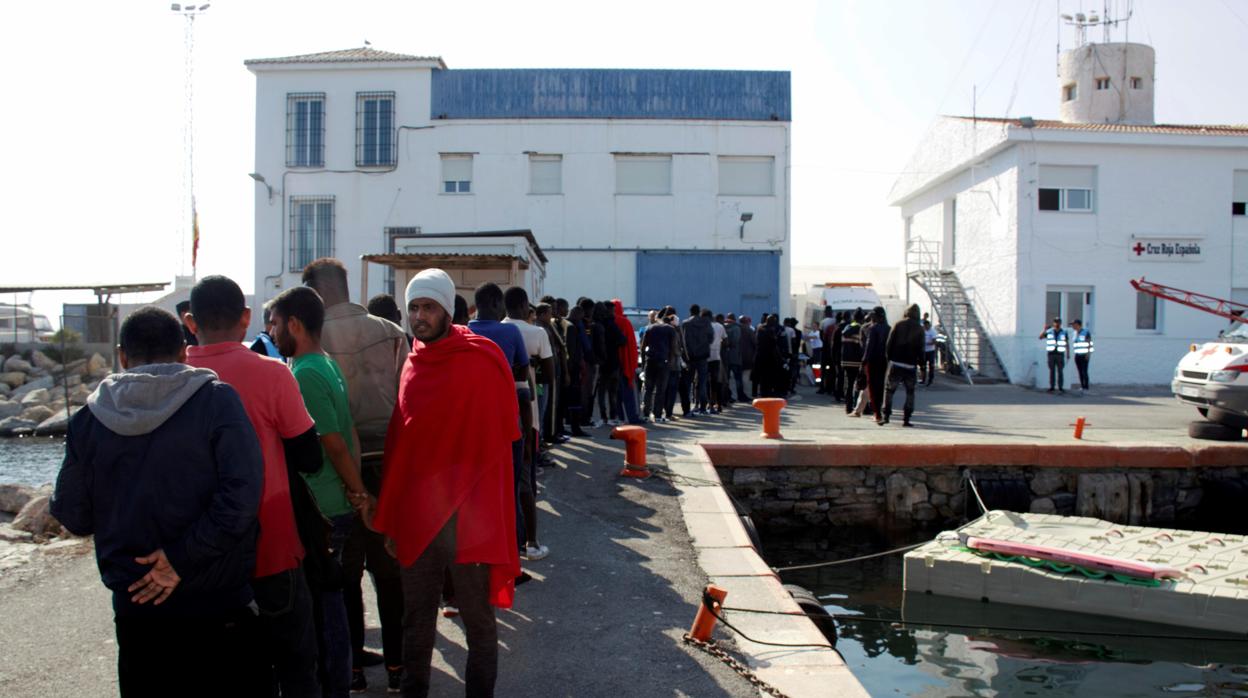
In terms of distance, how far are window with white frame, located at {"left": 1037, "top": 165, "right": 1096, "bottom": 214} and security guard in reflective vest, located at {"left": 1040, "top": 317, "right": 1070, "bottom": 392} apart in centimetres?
497

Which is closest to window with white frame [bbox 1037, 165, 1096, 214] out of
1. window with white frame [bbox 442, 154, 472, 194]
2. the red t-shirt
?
window with white frame [bbox 442, 154, 472, 194]

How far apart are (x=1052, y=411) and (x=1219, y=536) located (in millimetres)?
7909

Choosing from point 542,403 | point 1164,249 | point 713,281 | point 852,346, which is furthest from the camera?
point 713,281

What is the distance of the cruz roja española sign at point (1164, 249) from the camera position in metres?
25.2

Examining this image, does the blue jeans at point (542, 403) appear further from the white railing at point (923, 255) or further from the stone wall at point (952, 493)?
the white railing at point (923, 255)

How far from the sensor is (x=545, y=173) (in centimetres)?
2888

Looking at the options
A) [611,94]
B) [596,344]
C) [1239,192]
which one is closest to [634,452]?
[596,344]

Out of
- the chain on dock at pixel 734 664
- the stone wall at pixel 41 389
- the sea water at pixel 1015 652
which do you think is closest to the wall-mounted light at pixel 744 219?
the stone wall at pixel 41 389

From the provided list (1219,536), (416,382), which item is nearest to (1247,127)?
(1219,536)

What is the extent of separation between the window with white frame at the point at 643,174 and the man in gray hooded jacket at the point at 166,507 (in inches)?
1023

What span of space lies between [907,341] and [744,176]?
1531cm

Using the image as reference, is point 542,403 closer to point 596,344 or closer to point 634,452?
point 634,452

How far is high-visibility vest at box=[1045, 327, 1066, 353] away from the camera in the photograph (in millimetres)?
21577

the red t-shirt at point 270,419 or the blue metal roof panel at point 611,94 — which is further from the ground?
the blue metal roof panel at point 611,94
